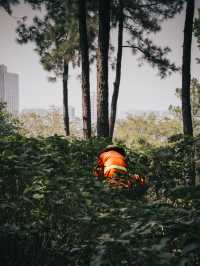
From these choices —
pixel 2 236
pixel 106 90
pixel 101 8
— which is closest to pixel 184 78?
pixel 106 90

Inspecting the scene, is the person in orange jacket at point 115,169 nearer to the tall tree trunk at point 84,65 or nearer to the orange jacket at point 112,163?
the orange jacket at point 112,163

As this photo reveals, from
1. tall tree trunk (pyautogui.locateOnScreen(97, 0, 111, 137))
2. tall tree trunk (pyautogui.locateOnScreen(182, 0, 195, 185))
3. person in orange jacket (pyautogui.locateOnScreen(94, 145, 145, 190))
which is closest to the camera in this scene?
person in orange jacket (pyautogui.locateOnScreen(94, 145, 145, 190))

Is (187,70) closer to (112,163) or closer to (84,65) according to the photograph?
(84,65)

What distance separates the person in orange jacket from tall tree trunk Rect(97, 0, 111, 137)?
4.45 m

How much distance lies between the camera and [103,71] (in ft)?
36.9

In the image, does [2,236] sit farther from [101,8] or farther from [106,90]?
[101,8]

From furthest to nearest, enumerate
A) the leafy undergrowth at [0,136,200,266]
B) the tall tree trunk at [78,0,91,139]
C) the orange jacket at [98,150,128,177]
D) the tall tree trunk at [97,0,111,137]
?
the tall tree trunk at [78,0,91,139] < the tall tree trunk at [97,0,111,137] < the orange jacket at [98,150,128,177] < the leafy undergrowth at [0,136,200,266]

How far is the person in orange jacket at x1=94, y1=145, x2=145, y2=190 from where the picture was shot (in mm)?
5729

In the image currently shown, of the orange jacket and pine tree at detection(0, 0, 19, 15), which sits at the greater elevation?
pine tree at detection(0, 0, 19, 15)

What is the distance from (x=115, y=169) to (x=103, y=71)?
18.9 feet

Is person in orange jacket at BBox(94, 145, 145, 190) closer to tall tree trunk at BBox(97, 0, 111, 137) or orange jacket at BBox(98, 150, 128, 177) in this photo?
orange jacket at BBox(98, 150, 128, 177)

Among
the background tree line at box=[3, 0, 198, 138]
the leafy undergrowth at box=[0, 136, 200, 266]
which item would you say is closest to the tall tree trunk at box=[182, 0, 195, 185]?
the background tree line at box=[3, 0, 198, 138]

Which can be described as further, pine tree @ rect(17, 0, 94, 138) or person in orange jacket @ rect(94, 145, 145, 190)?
pine tree @ rect(17, 0, 94, 138)

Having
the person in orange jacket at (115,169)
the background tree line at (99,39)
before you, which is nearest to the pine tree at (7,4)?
the background tree line at (99,39)
